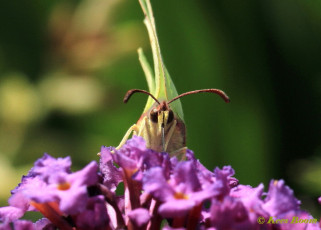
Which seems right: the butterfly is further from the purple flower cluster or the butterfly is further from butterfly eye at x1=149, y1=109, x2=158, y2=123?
the purple flower cluster

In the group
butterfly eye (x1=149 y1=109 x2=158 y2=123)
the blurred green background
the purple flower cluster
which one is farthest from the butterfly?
the blurred green background

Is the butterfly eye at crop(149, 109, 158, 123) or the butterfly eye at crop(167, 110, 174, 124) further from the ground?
the butterfly eye at crop(149, 109, 158, 123)

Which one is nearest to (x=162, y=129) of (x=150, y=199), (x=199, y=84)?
(x=150, y=199)

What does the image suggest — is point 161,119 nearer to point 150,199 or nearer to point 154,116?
point 154,116

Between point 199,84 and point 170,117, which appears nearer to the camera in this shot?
point 170,117

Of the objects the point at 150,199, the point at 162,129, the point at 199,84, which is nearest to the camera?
the point at 150,199

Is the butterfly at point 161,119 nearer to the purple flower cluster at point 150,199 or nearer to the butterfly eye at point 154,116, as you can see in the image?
the butterfly eye at point 154,116

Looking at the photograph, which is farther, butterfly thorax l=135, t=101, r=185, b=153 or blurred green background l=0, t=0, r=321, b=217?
blurred green background l=0, t=0, r=321, b=217
